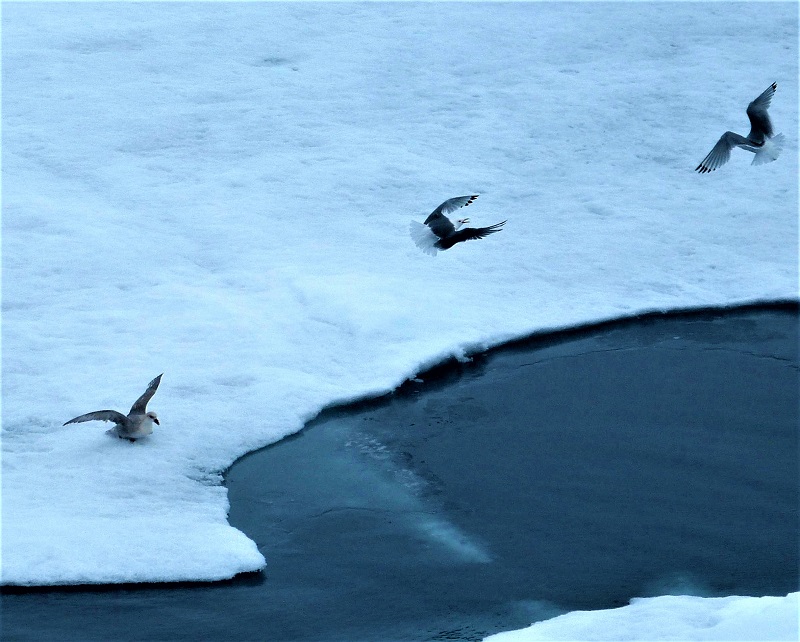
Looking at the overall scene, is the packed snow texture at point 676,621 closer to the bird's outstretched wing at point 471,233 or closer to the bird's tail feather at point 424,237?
the bird's outstretched wing at point 471,233

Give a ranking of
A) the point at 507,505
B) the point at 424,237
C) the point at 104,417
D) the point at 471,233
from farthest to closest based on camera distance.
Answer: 1. the point at 424,237
2. the point at 471,233
3. the point at 104,417
4. the point at 507,505

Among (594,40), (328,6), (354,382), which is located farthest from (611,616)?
(328,6)

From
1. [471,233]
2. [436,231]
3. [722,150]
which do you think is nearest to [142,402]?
[436,231]

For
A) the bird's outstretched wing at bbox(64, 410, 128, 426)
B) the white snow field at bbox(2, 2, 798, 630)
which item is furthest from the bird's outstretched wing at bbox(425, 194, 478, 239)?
the bird's outstretched wing at bbox(64, 410, 128, 426)

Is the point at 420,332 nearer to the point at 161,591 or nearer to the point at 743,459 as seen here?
the point at 743,459

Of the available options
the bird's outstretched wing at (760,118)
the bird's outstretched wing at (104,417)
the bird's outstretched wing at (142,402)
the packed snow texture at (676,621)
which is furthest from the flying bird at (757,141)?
the bird's outstretched wing at (104,417)

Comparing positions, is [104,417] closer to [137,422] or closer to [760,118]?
[137,422]
